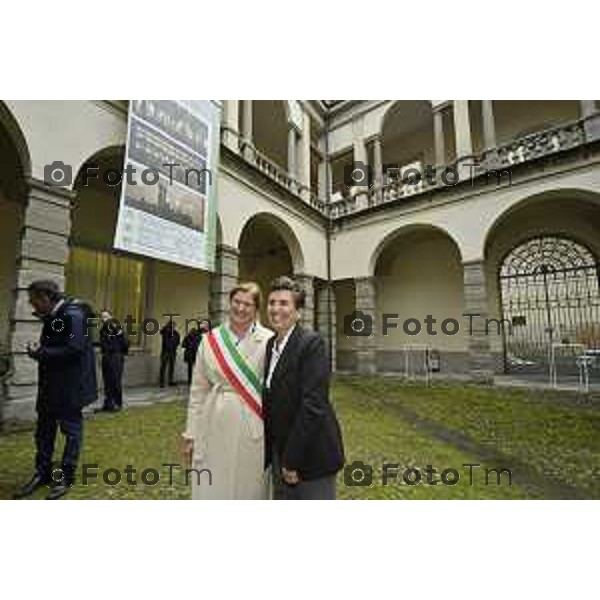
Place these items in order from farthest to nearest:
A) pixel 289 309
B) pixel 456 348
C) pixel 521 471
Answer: pixel 456 348 < pixel 521 471 < pixel 289 309

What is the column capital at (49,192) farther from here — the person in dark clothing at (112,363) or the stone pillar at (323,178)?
the stone pillar at (323,178)

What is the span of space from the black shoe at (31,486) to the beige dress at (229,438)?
77.4 inches

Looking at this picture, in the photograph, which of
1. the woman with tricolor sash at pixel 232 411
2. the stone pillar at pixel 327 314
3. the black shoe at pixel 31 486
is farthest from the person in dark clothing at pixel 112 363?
the stone pillar at pixel 327 314

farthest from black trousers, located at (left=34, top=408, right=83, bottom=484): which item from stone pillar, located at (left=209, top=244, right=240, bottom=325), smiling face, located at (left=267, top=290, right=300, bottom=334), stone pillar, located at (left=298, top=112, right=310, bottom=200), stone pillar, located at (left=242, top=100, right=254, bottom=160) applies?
stone pillar, located at (left=298, top=112, right=310, bottom=200)

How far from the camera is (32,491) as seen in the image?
321 centimetres

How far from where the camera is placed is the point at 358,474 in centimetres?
372

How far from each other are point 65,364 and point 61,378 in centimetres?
12

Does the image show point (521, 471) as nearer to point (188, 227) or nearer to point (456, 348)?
point (188, 227)

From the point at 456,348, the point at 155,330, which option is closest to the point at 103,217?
the point at 155,330

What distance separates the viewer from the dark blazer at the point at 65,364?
10.5 ft

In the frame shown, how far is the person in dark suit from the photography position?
71.9 inches

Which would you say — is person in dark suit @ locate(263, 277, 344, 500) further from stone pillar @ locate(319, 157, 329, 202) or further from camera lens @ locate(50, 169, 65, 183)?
stone pillar @ locate(319, 157, 329, 202)

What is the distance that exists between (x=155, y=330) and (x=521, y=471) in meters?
9.39

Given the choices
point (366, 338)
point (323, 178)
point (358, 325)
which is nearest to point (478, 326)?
point (366, 338)
